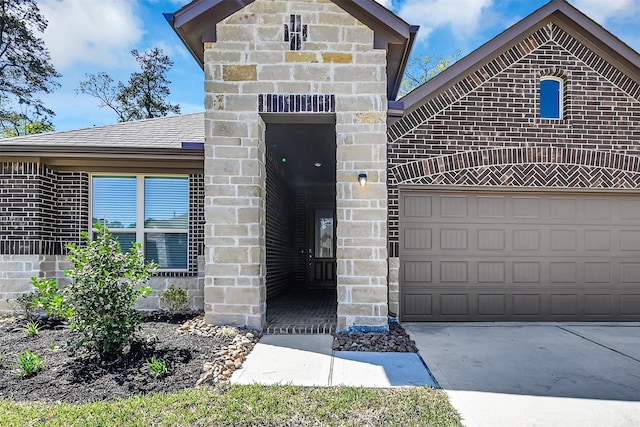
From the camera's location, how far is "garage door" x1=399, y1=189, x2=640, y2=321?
679 cm

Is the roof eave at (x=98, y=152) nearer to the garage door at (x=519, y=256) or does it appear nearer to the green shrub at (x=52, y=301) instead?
the green shrub at (x=52, y=301)

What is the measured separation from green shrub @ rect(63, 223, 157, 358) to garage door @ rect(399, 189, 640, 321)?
4188 millimetres

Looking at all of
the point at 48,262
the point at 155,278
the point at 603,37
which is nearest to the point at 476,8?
the point at 603,37

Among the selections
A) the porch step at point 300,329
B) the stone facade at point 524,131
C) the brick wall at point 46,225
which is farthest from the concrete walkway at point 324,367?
the brick wall at point 46,225

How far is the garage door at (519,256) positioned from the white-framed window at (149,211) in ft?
13.4

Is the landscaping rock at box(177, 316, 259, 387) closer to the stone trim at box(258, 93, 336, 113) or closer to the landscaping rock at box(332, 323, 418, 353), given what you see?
the landscaping rock at box(332, 323, 418, 353)

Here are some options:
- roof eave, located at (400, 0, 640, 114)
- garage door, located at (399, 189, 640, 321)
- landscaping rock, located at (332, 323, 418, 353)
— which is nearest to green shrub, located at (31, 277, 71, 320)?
landscaping rock, located at (332, 323, 418, 353)

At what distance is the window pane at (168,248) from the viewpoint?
758 centimetres

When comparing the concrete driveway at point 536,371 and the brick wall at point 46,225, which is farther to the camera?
the brick wall at point 46,225

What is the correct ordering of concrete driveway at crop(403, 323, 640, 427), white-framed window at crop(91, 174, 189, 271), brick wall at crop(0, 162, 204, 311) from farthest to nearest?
1. white-framed window at crop(91, 174, 189, 271)
2. brick wall at crop(0, 162, 204, 311)
3. concrete driveway at crop(403, 323, 640, 427)

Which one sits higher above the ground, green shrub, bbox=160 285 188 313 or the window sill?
the window sill

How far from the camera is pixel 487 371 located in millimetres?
4352

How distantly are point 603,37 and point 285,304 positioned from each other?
24.4 feet

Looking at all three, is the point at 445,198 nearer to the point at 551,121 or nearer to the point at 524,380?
the point at 551,121
